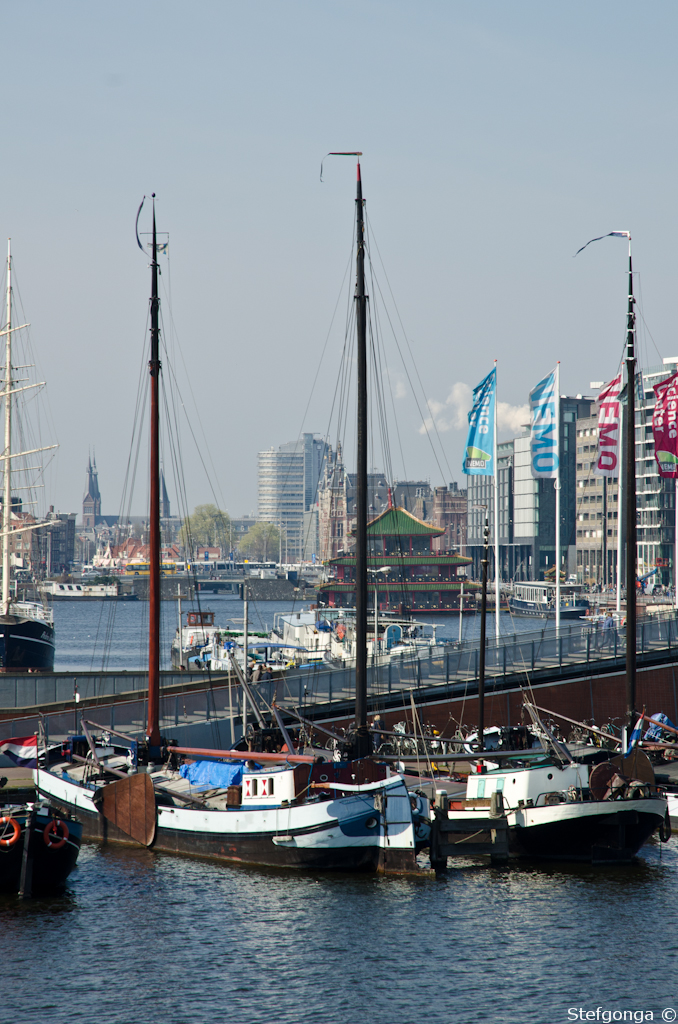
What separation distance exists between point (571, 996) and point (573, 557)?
17727 centimetres

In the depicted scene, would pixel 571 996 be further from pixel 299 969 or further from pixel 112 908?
pixel 112 908

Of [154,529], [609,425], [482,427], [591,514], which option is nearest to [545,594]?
[591,514]

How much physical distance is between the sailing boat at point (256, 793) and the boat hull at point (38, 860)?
3.76 m

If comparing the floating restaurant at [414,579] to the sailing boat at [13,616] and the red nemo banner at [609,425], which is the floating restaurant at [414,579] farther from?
the red nemo banner at [609,425]

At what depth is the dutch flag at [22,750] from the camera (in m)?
36.1

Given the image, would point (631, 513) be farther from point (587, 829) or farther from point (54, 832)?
point (54, 832)

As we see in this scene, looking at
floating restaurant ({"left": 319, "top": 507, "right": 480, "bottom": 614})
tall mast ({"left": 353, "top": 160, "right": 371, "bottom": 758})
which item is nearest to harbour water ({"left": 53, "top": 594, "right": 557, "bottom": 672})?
floating restaurant ({"left": 319, "top": 507, "right": 480, "bottom": 614})

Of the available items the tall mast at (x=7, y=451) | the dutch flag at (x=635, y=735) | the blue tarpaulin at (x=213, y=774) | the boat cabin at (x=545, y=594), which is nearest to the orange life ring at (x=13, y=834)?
the blue tarpaulin at (x=213, y=774)

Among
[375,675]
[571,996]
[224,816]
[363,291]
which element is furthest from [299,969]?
[375,675]

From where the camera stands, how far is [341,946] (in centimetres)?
2283

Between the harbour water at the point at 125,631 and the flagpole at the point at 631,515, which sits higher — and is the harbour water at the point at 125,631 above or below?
below

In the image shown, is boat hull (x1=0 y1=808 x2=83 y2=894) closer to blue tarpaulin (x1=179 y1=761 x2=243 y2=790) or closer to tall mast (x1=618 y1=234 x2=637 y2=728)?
blue tarpaulin (x1=179 y1=761 x2=243 y2=790)

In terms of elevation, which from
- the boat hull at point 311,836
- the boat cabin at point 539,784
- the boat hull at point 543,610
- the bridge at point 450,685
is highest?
the bridge at point 450,685

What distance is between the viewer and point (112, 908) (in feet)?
83.3
